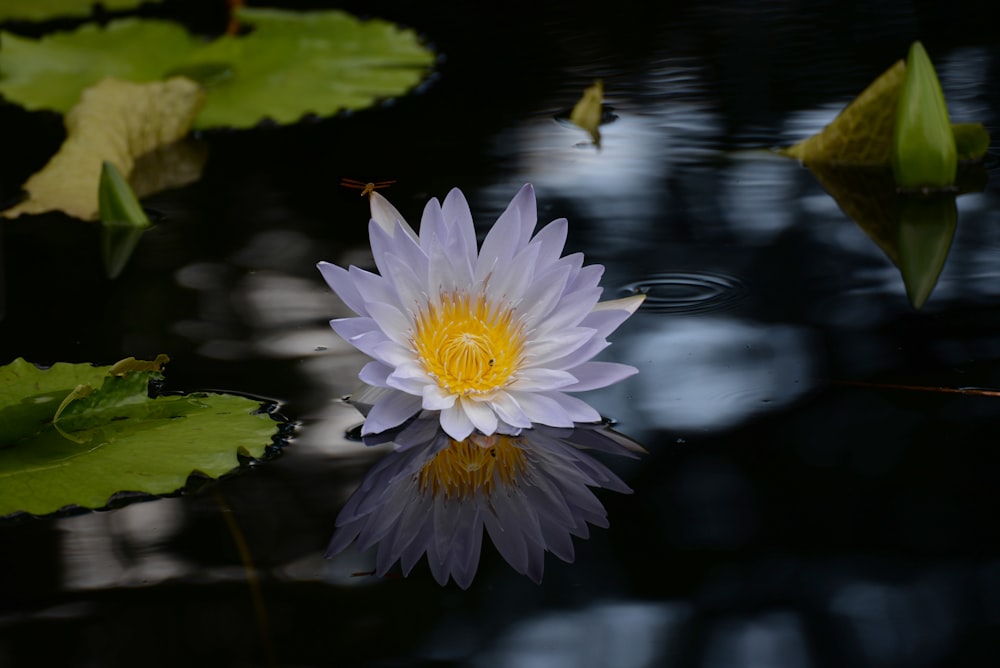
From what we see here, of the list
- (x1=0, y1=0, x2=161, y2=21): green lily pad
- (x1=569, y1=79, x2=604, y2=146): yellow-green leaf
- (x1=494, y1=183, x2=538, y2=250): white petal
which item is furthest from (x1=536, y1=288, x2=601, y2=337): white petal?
(x1=0, y1=0, x2=161, y2=21): green lily pad

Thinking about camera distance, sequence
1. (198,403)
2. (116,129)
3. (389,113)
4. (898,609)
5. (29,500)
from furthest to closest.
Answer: (389,113), (116,129), (198,403), (29,500), (898,609)

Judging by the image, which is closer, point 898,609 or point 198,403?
point 898,609

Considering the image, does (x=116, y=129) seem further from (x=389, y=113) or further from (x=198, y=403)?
(x=198, y=403)

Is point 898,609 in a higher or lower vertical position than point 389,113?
lower

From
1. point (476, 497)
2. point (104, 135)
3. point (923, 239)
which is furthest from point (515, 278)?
point (104, 135)

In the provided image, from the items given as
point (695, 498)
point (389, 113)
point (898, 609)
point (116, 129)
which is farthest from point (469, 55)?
point (898, 609)

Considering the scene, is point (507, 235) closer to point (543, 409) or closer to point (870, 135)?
point (543, 409)

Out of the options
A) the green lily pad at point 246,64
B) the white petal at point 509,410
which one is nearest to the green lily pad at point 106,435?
the white petal at point 509,410
